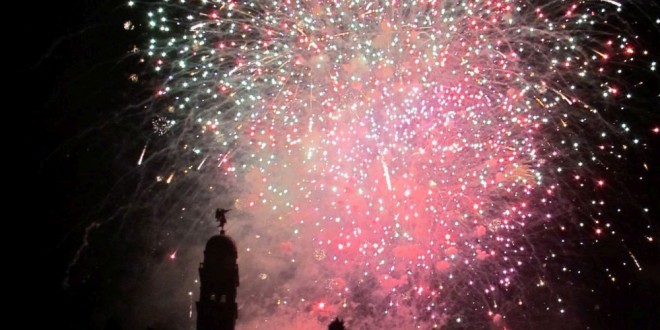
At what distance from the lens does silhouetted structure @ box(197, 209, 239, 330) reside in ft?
46.0

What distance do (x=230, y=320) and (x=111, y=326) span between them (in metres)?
4.67

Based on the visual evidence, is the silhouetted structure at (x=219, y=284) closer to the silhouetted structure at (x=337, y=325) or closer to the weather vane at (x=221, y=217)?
the weather vane at (x=221, y=217)

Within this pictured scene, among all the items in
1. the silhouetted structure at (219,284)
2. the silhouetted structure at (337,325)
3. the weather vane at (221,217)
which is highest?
the weather vane at (221,217)

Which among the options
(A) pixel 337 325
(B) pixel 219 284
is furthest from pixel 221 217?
(A) pixel 337 325

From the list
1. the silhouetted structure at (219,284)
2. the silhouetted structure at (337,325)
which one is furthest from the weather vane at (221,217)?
the silhouetted structure at (337,325)

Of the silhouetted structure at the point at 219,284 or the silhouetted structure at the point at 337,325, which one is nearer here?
the silhouetted structure at the point at 337,325

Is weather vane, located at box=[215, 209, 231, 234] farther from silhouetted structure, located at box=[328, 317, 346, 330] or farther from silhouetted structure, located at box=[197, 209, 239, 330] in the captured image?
silhouetted structure, located at box=[328, 317, 346, 330]

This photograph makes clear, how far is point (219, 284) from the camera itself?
47.2 feet

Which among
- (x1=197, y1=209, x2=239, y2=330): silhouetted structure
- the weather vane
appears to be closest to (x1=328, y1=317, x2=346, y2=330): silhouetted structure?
(x1=197, y1=209, x2=239, y2=330): silhouetted structure

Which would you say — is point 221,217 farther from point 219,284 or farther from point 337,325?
point 337,325

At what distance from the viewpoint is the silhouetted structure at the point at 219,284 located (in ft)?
46.0

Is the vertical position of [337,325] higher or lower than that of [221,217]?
lower

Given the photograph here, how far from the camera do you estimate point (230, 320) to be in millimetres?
14078

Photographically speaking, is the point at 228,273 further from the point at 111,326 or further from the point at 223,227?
the point at 111,326
